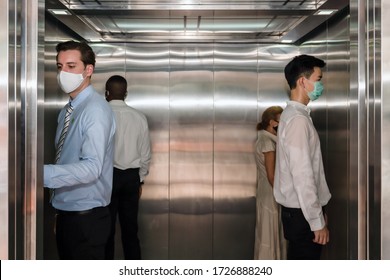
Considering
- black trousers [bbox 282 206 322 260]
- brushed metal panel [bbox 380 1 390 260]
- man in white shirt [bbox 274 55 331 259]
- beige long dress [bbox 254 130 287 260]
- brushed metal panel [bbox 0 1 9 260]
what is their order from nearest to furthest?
1. brushed metal panel [bbox 0 1 9 260]
2. brushed metal panel [bbox 380 1 390 260]
3. man in white shirt [bbox 274 55 331 259]
4. black trousers [bbox 282 206 322 260]
5. beige long dress [bbox 254 130 287 260]

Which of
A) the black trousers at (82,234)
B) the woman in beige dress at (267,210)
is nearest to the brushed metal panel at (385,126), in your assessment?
the black trousers at (82,234)

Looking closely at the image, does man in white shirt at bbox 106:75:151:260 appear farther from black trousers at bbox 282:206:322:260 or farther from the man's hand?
the man's hand

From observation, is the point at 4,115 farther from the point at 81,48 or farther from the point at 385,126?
the point at 385,126

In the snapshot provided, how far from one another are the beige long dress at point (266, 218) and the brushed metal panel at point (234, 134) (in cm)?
68

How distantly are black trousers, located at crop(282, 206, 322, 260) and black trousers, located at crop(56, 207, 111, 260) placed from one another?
1202 mm

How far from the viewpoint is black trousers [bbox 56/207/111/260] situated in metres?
3.33

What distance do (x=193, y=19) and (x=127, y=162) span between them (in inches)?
67.7

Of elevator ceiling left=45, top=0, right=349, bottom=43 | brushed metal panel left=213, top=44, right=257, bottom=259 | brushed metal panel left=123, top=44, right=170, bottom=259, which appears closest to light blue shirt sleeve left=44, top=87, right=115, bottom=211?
elevator ceiling left=45, top=0, right=349, bottom=43

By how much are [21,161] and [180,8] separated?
3.30 metres

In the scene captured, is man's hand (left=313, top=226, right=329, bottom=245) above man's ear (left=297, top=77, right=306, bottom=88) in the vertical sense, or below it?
below

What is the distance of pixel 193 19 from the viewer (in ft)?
20.1

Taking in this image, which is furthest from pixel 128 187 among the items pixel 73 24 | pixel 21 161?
pixel 21 161

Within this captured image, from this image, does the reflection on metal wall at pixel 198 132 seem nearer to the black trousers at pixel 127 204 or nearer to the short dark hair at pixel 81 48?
the black trousers at pixel 127 204

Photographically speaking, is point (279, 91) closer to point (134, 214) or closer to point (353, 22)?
point (134, 214)
